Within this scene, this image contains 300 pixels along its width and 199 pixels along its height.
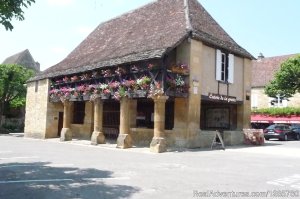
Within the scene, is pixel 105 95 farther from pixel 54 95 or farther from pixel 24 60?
pixel 24 60

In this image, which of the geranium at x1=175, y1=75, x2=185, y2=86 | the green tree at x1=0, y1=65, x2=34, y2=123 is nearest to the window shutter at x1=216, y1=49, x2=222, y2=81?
the geranium at x1=175, y1=75, x2=185, y2=86

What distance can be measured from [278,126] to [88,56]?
15.4 meters

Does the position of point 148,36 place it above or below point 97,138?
above

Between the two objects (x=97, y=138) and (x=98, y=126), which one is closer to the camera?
(x=97, y=138)

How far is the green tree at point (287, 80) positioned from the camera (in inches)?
1338

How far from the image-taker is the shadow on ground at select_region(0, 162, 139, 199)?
6.96 meters

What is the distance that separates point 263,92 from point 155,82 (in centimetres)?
2562

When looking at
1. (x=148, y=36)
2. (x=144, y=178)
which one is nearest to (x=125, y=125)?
(x=148, y=36)

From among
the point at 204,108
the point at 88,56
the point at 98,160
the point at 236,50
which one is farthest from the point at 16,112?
the point at 98,160

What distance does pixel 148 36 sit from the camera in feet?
66.0

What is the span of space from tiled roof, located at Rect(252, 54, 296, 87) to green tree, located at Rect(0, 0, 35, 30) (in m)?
34.9

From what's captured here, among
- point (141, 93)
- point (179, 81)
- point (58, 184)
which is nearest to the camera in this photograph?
point (58, 184)

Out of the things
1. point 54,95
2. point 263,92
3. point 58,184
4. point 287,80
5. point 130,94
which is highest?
point 287,80

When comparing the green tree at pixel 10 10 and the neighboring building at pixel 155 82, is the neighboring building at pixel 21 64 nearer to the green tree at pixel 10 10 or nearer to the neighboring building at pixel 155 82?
the neighboring building at pixel 155 82
